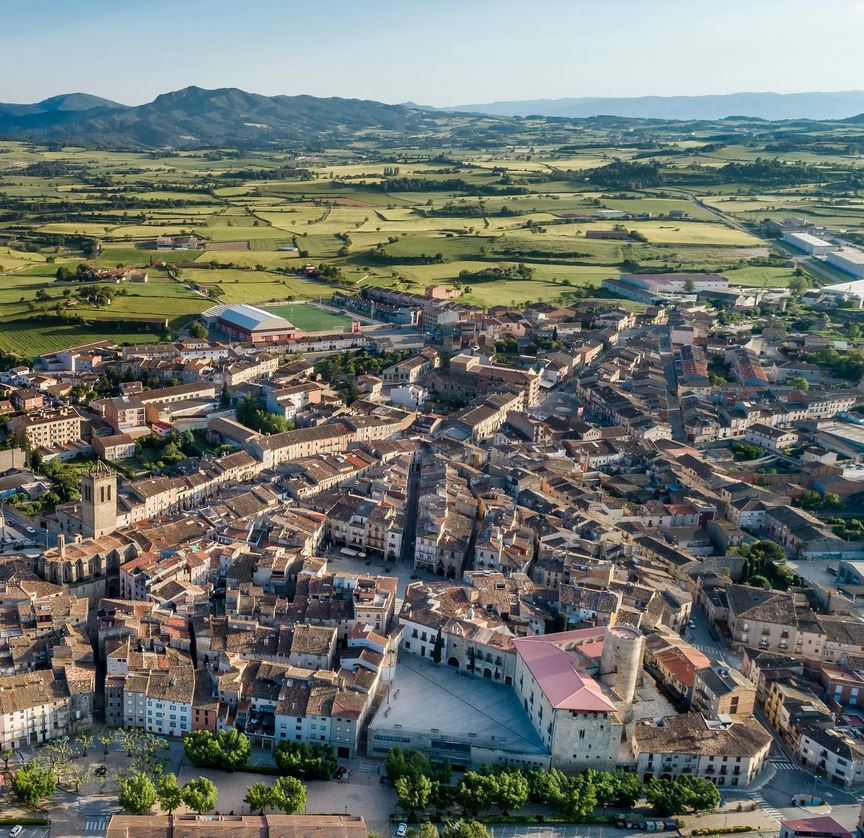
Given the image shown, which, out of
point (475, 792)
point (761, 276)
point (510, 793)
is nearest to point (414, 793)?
point (475, 792)

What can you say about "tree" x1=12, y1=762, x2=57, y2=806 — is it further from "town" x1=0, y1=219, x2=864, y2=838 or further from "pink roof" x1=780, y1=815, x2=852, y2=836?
"pink roof" x1=780, y1=815, x2=852, y2=836

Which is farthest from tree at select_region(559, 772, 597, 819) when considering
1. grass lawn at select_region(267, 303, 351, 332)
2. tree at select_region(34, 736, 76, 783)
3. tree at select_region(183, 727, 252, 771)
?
grass lawn at select_region(267, 303, 351, 332)

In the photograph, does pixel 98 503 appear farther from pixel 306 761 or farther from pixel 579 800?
pixel 579 800

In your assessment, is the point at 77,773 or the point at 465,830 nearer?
the point at 465,830

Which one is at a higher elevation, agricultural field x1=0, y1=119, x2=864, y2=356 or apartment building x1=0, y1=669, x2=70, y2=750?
agricultural field x1=0, y1=119, x2=864, y2=356

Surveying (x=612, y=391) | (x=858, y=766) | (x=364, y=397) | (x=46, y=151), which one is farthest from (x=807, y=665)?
(x=46, y=151)

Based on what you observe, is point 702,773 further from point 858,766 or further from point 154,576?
point 154,576

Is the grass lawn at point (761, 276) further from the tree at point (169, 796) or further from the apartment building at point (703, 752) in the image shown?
the tree at point (169, 796)
